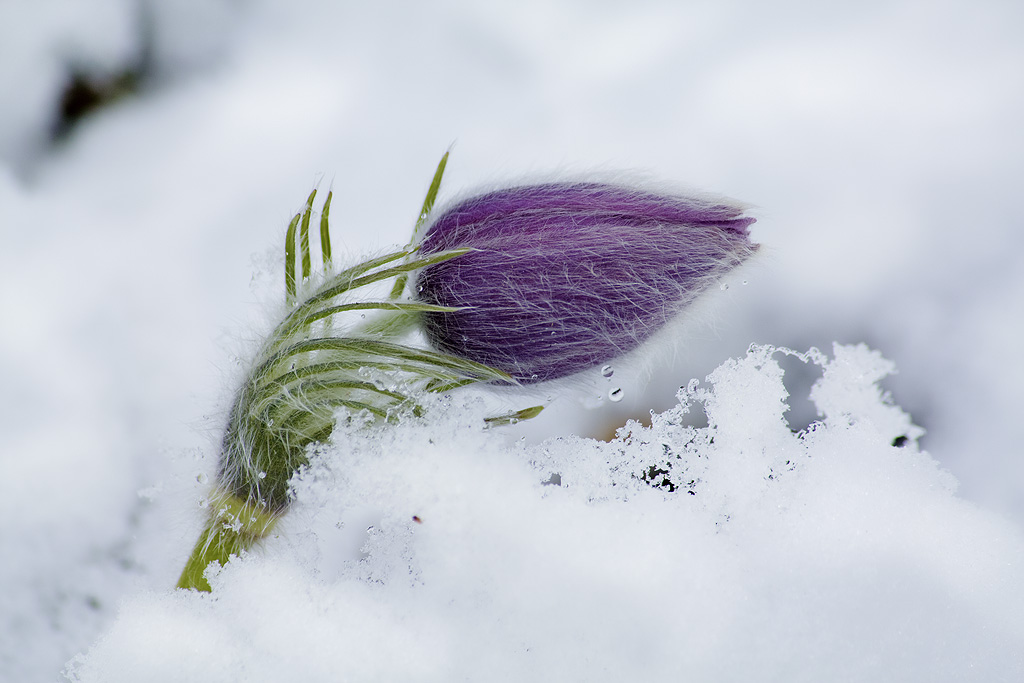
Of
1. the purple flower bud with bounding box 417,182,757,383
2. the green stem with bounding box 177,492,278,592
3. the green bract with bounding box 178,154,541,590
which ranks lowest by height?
the green stem with bounding box 177,492,278,592

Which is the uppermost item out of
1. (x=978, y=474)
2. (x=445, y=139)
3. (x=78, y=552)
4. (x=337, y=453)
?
(x=978, y=474)

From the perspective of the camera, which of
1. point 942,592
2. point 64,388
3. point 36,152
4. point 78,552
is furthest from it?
point 36,152

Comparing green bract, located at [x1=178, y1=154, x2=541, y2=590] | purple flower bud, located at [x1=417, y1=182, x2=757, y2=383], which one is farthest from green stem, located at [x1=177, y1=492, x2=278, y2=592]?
purple flower bud, located at [x1=417, y1=182, x2=757, y2=383]

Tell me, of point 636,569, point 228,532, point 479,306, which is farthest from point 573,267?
point 228,532

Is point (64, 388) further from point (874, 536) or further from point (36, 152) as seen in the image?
point (874, 536)

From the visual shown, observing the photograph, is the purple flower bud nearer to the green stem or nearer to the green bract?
the green bract

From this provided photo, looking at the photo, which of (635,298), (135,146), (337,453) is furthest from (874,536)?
(135,146)

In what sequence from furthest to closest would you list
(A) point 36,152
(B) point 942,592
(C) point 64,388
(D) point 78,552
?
Result: (A) point 36,152
(C) point 64,388
(D) point 78,552
(B) point 942,592

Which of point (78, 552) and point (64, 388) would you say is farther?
point (64, 388)
